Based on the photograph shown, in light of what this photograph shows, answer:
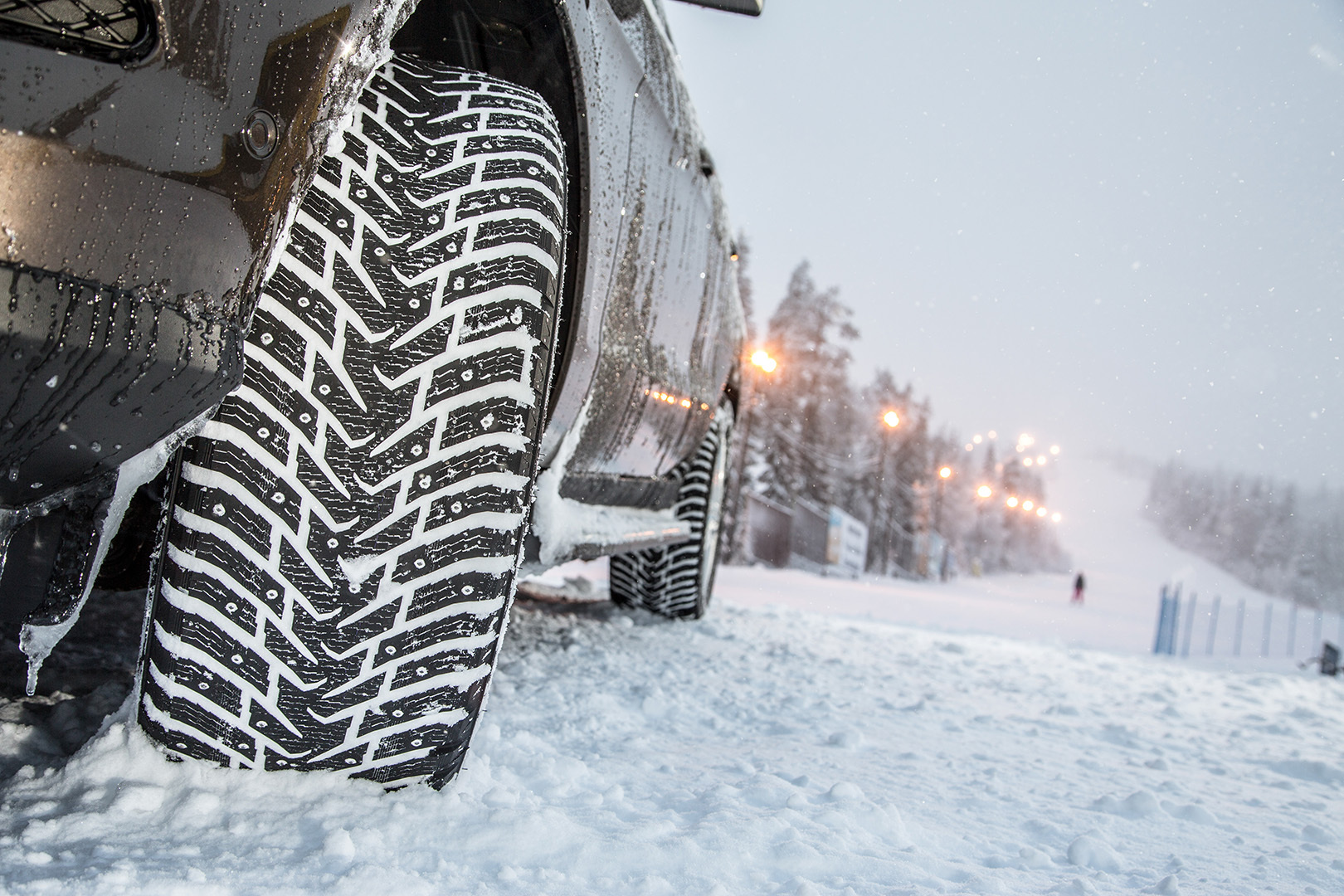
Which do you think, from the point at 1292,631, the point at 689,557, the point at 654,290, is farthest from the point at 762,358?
the point at 654,290

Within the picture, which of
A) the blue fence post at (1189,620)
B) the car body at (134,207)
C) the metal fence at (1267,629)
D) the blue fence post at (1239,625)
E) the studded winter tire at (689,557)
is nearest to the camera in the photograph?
the car body at (134,207)

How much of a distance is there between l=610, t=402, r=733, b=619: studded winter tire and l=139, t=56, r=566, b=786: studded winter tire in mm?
2706

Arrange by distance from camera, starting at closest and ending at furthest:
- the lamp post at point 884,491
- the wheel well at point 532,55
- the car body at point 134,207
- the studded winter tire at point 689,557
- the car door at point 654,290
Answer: the car body at point 134,207 → the wheel well at point 532,55 → the car door at point 654,290 → the studded winter tire at point 689,557 → the lamp post at point 884,491

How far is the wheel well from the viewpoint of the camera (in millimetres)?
1743

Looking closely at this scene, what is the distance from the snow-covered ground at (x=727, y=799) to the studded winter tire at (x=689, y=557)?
1.97 ft

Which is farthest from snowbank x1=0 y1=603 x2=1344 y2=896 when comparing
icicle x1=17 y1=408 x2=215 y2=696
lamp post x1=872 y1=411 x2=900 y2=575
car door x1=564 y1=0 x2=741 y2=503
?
lamp post x1=872 y1=411 x2=900 y2=575

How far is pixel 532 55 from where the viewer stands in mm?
1829

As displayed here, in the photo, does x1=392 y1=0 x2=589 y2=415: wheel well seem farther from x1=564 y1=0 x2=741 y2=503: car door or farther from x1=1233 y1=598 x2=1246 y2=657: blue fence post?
x1=1233 y1=598 x2=1246 y2=657: blue fence post

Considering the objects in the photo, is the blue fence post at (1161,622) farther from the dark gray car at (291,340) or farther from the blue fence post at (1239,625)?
the dark gray car at (291,340)

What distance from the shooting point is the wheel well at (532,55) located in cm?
174

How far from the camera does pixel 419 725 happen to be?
1.35 m

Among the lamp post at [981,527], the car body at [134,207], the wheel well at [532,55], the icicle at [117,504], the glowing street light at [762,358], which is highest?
the glowing street light at [762,358]

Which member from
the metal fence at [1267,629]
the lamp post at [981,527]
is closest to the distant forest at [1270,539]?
the lamp post at [981,527]

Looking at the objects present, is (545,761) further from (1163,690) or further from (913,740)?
(1163,690)
